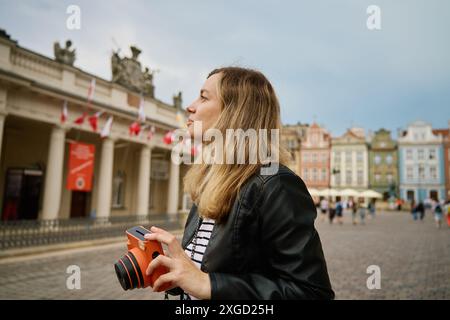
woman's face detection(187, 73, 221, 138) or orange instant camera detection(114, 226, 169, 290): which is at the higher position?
woman's face detection(187, 73, 221, 138)

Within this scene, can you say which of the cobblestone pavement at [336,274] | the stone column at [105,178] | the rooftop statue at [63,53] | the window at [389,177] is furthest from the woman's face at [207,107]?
the window at [389,177]

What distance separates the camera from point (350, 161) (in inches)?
2500

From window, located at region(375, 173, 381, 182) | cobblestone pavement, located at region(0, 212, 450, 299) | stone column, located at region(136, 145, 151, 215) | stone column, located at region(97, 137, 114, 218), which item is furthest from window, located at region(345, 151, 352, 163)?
stone column, located at region(97, 137, 114, 218)

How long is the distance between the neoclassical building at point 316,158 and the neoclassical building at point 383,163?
352 inches

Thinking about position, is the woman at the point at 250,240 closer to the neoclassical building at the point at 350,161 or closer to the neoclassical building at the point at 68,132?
the neoclassical building at the point at 68,132

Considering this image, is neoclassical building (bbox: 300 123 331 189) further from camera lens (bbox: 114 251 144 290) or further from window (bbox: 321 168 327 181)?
camera lens (bbox: 114 251 144 290)

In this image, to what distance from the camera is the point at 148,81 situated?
21109 mm

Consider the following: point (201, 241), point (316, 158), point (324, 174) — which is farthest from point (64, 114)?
point (324, 174)

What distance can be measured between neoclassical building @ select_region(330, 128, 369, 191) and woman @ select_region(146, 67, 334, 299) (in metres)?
65.0

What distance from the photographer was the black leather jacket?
112cm

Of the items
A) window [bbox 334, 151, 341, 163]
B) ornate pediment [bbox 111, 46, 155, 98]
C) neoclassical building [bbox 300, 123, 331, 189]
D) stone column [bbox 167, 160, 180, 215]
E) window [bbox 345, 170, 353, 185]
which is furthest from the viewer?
window [bbox 334, 151, 341, 163]

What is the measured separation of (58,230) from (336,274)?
9.52 m
